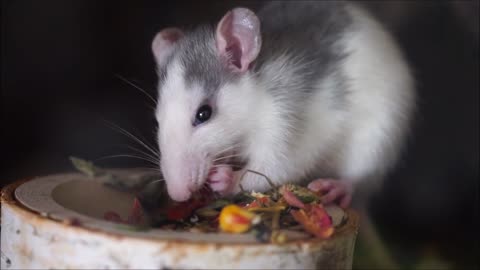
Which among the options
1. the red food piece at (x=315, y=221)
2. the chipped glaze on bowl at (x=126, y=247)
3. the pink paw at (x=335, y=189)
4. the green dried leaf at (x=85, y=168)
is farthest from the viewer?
the pink paw at (x=335, y=189)

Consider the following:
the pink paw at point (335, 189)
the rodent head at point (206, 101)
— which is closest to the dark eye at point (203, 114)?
the rodent head at point (206, 101)

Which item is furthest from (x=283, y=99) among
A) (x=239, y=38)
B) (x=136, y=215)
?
(x=136, y=215)

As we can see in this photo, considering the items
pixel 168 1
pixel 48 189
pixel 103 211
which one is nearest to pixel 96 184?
pixel 103 211

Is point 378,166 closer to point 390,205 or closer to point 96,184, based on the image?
point 390,205

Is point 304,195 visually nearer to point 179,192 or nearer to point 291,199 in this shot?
point 291,199

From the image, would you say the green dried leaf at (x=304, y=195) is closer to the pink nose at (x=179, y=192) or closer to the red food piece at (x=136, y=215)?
the pink nose at (x=179, y=192)
